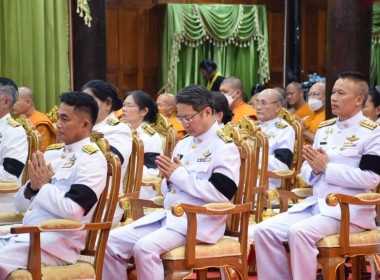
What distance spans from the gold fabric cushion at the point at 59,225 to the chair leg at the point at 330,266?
1.19 metres

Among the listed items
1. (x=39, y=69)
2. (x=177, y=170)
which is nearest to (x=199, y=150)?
(x=177, y=170)

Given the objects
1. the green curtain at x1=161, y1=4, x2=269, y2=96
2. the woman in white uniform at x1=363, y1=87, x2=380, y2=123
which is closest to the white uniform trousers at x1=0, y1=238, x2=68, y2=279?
the woman in white uniform at x1=363, y1=87, x2=380, y2=123

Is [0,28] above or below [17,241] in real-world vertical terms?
above

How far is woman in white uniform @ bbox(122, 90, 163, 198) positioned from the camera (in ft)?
17.3

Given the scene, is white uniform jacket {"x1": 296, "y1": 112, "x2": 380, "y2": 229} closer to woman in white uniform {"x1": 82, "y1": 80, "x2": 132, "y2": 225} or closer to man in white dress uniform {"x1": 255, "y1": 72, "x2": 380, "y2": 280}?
man in white dress uniform {"x1": 255, "y1": 72, "x2": 380, "y2": 280}

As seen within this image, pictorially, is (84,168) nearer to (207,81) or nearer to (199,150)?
(199,150)

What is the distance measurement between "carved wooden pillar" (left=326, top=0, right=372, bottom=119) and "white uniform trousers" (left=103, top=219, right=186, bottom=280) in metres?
2.92

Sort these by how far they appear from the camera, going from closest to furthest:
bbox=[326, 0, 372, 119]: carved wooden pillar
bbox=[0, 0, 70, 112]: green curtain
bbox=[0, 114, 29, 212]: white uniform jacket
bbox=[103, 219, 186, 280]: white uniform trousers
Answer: bbox=[103, 219, 186, 280]: white uniform trousers → bbox=[0, 114, 29, 212]: white uniform jacket → bbox=[326, 0, 372, 119]: carved wooden pillar → bbox=[0, 0, 70, 112]: green curtain

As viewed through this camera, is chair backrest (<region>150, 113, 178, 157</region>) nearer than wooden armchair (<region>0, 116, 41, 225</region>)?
No

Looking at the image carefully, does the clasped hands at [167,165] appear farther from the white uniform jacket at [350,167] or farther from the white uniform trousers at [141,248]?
the white uniform jacket at [350,167]

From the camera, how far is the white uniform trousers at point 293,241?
3805 millimetres

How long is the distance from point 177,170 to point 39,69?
429 cm

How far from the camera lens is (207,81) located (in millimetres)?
10594

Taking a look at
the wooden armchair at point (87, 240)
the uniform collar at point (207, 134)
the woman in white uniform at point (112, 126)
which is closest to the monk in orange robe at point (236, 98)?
the woman in white uniform at point (112, 126)
